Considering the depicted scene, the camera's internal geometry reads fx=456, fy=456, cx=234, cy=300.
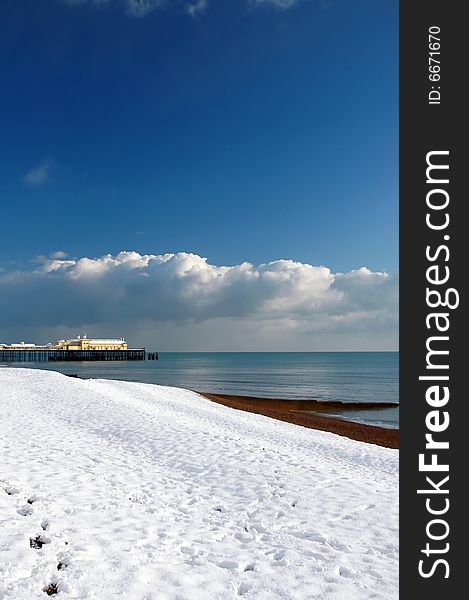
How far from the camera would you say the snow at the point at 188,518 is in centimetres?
555

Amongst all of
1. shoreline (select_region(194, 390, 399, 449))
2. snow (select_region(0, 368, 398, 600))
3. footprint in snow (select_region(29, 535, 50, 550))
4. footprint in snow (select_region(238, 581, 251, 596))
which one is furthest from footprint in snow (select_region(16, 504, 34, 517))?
shoreline (select_region(194, 390, 399, 449))

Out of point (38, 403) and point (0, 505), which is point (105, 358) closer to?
point (38, 403)

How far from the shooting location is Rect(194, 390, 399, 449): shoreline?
24.6 m

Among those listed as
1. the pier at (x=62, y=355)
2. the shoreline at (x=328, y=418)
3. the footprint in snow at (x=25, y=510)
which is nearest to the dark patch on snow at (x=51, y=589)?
the footprint in snow at (x=25, y=510)

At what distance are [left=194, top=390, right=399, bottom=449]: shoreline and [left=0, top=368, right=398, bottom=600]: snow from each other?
9463 mm

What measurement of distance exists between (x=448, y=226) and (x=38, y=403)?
2051 cm

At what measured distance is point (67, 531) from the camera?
655 centimetres

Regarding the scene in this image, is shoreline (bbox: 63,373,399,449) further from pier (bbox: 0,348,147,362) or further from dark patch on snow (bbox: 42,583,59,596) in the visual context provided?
pier (bbox: 0,348,147,362)

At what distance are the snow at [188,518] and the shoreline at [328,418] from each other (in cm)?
946

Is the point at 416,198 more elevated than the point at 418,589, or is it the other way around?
the point at 416,198

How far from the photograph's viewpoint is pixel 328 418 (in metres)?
33.1

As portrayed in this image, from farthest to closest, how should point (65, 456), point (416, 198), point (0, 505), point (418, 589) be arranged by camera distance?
1. point (65, 456)
2. point (416, 198)
3. point (0, 505)
4. point (418, 589)

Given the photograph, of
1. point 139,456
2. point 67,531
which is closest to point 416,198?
point 67,531

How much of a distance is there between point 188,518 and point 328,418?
26.7 m
